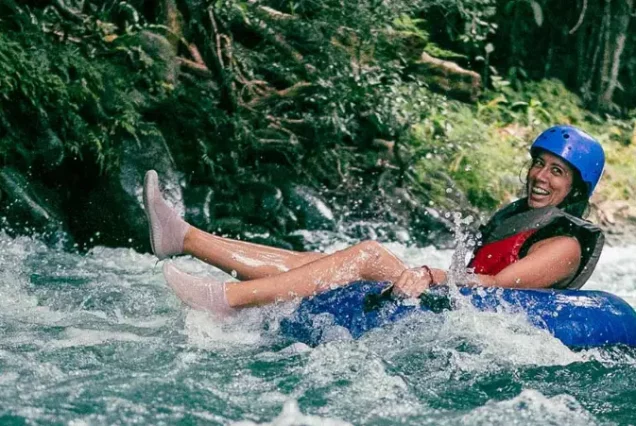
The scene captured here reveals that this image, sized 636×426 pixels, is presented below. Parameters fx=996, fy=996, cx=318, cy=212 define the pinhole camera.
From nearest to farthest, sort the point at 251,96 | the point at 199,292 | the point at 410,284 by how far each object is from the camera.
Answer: the point at 410,284 < the point at 199,292 < the point at 251,96

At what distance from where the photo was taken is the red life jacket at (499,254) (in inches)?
214

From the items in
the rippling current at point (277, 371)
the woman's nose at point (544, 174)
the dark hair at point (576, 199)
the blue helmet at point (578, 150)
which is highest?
the blue helmet at point (578, 150)

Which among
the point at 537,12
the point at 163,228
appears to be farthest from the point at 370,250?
the point at 537,12

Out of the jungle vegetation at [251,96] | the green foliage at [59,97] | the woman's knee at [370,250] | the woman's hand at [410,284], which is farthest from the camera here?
the jungle vegetation at [251,96]

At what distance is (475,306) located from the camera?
4910 mm

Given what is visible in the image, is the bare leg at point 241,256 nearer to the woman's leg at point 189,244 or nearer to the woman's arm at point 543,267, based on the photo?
the woman's leg at point 189,244

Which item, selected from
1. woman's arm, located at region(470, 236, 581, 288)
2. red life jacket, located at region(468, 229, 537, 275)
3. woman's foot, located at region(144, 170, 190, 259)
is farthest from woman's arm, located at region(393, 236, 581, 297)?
woman's foot, located at region(144, 170, 190, 259)

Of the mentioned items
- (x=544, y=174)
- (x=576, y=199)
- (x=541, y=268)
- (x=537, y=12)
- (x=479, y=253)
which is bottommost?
(x=479, y=253)

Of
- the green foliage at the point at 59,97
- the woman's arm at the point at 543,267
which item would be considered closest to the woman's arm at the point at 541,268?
the woman's arm at the point at 543,267

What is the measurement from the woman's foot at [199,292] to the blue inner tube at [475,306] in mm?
346

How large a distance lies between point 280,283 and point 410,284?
2.31ft

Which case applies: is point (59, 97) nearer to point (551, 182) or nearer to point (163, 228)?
point (163, 228)

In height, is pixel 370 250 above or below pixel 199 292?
above

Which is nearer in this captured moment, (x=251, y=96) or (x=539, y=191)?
(x=539, y=191)
